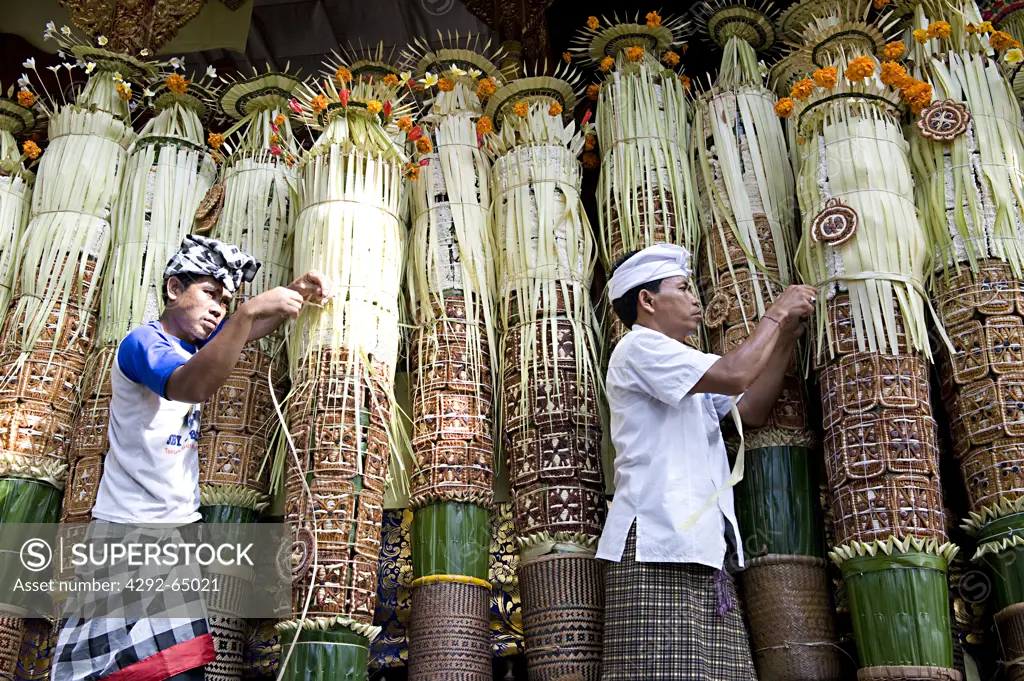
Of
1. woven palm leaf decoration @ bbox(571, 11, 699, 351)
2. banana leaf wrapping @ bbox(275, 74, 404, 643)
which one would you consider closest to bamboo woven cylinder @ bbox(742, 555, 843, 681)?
woven palm leaf decoration @ bbox(571, 11, 699, 351)

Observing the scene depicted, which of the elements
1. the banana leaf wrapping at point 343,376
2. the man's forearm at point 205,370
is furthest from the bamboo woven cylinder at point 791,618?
the man's forearm at point 205,370

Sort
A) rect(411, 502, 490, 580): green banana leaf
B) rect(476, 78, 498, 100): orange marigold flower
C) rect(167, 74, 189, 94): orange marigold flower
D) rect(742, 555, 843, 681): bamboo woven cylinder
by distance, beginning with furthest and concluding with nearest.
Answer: rect(167, 74, 189, 94): orange marigold flower
rect(476, 78, 498, 100): orange marigold flower
rect(411, 502, 490, 580): green banana leaf
rect(742, 555, 843, 681): bamboo woven cylinder

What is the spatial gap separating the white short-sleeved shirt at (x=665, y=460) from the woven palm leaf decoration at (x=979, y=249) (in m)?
0.69

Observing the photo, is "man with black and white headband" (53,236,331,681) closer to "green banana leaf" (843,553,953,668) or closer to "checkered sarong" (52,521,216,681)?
"checkered sarong" (52,521,216,681)

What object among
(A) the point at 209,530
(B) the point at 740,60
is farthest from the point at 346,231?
(B) the point at 740,60

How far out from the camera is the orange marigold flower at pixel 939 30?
11.2 ft

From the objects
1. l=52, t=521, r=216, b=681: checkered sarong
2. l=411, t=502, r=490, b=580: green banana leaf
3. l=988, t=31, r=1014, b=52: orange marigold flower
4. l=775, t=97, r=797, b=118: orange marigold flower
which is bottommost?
l=52, t=521, r=216, b=681: checkered sarong

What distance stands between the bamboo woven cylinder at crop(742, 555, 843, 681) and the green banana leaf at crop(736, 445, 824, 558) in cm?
4

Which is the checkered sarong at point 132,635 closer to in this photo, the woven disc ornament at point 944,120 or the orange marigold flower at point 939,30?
the woven disc ornament at point 944,120

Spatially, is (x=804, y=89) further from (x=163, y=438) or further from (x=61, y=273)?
(x=61, y=273)

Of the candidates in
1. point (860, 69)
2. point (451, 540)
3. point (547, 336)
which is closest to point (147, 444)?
point (451, 540)

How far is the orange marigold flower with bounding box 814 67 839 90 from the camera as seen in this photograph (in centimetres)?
322

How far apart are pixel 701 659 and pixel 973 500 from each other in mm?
922

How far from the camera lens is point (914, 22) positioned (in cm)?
354
